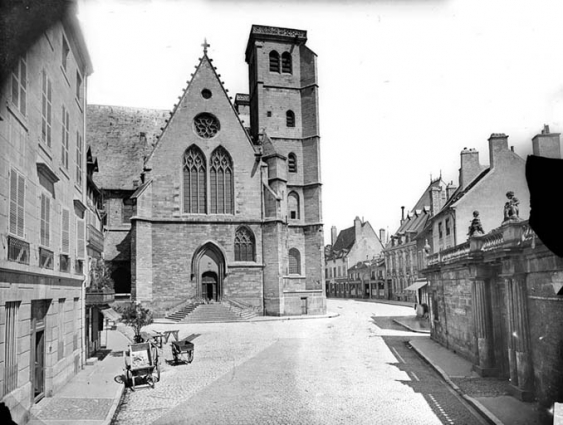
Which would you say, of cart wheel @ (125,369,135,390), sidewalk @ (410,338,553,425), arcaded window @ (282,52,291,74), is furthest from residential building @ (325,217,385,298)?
cart wheel @ (125,369,135,390)

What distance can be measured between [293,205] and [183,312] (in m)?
12.9

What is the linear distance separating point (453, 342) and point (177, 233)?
74.2ft

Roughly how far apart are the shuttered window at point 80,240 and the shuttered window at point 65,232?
189 centimetres

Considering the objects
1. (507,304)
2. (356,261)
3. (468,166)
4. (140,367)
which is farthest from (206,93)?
(356,261)

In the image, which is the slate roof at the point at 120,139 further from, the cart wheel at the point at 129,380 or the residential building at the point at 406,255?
the cart wheel at the point at 129,380

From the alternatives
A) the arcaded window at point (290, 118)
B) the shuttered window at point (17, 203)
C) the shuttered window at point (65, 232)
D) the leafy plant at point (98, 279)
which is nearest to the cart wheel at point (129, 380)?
the shuttered window at point (65, 232)

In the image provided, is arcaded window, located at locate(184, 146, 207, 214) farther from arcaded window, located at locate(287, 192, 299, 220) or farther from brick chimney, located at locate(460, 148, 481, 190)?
brick chimney, located at locate(460, 148, 481, 190)

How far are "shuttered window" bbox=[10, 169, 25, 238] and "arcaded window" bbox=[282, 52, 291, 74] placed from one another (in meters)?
36.7

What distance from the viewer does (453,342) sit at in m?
19.0

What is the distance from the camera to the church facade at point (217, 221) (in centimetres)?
3636

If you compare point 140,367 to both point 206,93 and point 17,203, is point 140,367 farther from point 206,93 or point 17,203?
point 206,93

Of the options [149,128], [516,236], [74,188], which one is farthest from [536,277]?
[149,128]

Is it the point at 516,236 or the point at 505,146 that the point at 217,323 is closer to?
the point at 505,146

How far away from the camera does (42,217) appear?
453 inches
